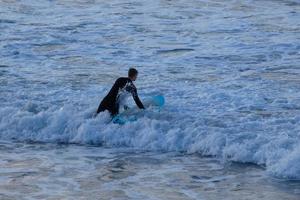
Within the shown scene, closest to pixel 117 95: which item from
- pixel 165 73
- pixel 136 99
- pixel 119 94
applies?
pixel 119 94

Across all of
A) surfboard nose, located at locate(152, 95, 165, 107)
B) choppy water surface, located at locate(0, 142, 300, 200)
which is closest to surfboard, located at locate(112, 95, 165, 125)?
surfboard nose, located at locate(152, 95, 165, 107)

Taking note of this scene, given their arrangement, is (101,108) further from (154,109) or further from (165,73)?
(165,73)

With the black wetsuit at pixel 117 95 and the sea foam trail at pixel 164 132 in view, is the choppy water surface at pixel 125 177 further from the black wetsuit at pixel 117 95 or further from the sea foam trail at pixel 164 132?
the black wetsuit at pixel 117 95

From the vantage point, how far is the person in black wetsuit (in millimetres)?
14289

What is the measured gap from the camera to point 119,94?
14.5 meters

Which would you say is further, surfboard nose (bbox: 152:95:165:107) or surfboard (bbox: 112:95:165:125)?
surfboard nose (bbox: 152:95:165:107)

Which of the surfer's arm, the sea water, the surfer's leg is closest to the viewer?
the sea water

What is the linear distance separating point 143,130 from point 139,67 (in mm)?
5530

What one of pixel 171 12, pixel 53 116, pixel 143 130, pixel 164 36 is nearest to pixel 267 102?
pixel 143 130

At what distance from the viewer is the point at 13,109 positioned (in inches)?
617

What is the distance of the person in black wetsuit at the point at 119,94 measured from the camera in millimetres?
14289

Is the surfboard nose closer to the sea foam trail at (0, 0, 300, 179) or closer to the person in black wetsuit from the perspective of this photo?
the sea foam trail at (0, 0, 300, 179)

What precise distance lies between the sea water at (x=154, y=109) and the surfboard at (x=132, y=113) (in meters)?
0.13

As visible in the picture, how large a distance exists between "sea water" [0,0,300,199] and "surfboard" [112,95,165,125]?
134 millimetres
